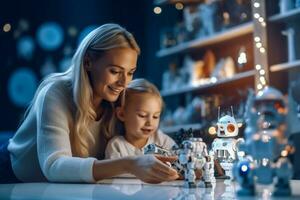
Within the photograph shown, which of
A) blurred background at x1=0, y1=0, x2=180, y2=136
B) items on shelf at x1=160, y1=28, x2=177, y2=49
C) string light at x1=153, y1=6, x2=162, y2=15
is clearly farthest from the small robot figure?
string light at x1=153, y1=6, x2=162, y2=15

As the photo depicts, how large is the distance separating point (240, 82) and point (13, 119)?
1.83 metres

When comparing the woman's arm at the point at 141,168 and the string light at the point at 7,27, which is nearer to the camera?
the woman's arm at the point at 141,168

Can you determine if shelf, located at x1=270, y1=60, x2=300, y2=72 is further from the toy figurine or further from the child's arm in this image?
the toy figurine

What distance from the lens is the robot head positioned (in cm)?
111

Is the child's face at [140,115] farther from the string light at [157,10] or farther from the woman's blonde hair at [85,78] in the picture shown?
the string light at [157,10]

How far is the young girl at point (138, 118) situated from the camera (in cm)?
148

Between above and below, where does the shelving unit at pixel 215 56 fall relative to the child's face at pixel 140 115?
above

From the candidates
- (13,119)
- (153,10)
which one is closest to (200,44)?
(153,10)

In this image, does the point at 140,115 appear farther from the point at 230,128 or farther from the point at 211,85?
the point at 211,85

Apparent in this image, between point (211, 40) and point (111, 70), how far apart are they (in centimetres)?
204

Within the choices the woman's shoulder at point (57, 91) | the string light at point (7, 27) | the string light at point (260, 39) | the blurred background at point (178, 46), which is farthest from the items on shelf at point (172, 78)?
the woman's shoulder at point (57, 91)

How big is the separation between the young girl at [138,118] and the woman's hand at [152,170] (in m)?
0.40

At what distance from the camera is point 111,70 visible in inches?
53.2

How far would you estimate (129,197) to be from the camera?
0.81m
